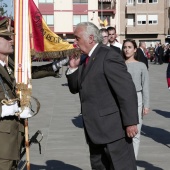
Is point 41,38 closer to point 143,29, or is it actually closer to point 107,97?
point 107,97

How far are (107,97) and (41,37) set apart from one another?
1265 millimetres

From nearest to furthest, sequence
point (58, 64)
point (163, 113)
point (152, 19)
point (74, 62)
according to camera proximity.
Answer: point (74, 62) < point (58, 64) < point (163, 113) < point (152, 19)

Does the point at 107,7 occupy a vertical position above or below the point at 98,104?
above

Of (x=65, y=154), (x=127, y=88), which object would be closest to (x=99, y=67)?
(x=127, y=88)

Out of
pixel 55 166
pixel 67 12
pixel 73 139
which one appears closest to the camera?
pixel 55 166

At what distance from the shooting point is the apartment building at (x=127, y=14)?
6581 centimetres

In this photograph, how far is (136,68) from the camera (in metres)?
6.56

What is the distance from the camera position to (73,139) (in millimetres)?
8781

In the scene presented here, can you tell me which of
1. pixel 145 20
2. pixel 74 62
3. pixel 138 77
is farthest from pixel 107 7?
pixel 74 62

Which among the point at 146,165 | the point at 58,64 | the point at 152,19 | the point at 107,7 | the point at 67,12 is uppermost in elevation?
the point at 107,7

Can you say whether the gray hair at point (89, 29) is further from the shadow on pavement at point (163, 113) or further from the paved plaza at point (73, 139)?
the shadow on pavement at point (163, 113)

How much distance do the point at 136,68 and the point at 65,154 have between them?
198cm

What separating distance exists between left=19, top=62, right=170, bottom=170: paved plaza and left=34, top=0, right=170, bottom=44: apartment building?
172 feet

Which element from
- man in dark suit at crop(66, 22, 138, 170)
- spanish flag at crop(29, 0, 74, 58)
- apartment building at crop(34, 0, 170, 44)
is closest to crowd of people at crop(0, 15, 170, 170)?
man in dark suit at crop(66, 22, 138, 170)
